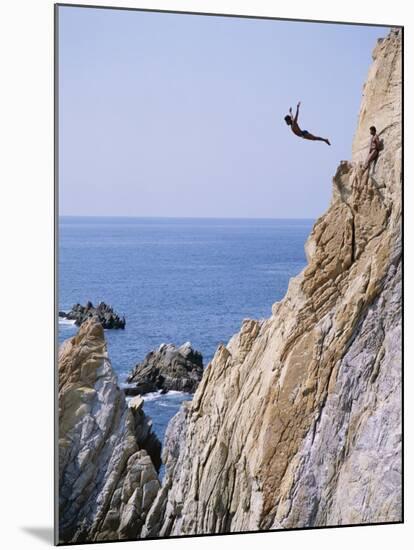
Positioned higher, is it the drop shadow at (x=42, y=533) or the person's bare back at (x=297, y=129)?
the person's bare back at (x=297, y=129)

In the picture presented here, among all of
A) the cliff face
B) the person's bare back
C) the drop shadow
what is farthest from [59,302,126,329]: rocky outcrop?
the person's bare back

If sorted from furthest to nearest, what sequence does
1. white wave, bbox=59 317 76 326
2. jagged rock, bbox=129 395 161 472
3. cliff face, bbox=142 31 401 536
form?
cliff face, bbox=142 31 401 536
jagged rock, bbox=129 395 161 472
white wave, bbox=59 317 76 326

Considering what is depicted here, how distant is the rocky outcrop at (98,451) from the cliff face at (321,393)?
188 mm

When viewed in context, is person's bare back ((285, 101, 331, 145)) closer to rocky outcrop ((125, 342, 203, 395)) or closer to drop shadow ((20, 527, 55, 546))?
rocky outcrop ((125, 342, 203, 395))

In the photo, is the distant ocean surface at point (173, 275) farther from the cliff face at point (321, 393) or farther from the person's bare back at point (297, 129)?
the person's bare back at point (297, 129)

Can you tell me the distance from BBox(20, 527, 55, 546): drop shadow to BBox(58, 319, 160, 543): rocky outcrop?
0.38 ft

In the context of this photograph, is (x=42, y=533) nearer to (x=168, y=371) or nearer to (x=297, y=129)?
(x=168, y=371)

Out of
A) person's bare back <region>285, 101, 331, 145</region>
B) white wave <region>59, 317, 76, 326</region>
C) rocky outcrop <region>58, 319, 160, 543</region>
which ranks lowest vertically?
rocky outcrop <region>58, 319, 160, 543</region>

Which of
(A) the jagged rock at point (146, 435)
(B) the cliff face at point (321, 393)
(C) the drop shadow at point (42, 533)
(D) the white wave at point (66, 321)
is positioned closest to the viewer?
(D) the white wave at point (66, 321)

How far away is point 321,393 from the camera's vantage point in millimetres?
10188

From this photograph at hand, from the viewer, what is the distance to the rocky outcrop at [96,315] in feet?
31.5

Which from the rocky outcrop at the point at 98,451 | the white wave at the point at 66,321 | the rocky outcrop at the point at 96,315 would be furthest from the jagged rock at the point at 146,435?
the white wave at the point at 66,321

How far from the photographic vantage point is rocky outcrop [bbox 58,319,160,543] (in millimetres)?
9617

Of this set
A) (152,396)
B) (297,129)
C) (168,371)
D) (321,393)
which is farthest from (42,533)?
(297,129)
